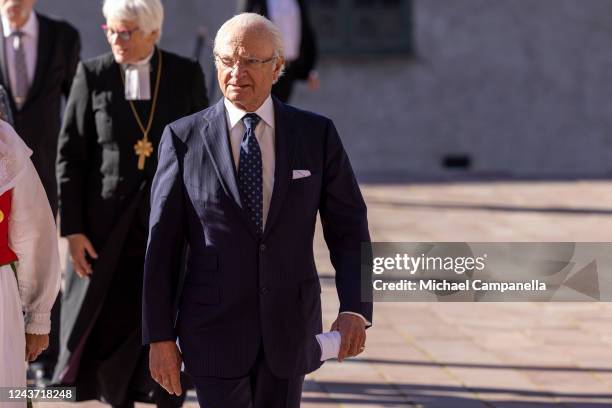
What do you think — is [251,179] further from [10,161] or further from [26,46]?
[26,46]

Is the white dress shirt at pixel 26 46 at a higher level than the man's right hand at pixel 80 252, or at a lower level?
higher

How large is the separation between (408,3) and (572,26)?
5.99 ft

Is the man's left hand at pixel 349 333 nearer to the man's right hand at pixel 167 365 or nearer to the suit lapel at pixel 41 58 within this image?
the man's right hand at pixel 167 365

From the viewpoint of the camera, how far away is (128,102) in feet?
21.1

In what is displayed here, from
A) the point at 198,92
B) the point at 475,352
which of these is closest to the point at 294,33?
the point at 475,352

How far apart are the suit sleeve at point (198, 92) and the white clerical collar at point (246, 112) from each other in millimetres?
1778

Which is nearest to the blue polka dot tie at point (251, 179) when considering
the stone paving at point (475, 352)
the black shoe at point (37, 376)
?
the stone paving at point (475, 352)

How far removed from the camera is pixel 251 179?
4586 millimetres

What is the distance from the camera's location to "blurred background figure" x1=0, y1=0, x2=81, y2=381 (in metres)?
7.45

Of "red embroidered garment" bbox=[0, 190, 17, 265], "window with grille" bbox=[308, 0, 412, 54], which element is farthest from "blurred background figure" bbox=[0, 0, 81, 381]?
"window with grille" bbox=[308, 0, 412, 54]

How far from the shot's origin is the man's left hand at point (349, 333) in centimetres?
467

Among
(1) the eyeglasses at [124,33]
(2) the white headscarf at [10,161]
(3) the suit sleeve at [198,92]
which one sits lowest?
(2) the white headscarf at [10,161]

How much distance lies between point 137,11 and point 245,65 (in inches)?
72.1

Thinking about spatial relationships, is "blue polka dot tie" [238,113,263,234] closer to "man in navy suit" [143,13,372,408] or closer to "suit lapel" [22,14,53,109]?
"man in navy suit" [143,13,372,408]
